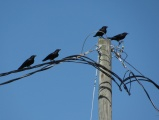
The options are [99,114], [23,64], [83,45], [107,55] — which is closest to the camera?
[99,114]

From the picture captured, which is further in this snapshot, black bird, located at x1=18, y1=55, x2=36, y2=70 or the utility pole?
black bird, located at x1=18, y1=55, x2=36, y2=70

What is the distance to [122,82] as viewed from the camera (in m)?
6.82

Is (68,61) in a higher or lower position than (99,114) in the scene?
higher

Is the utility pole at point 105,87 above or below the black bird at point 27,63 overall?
below

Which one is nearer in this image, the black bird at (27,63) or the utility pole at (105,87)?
the utility pole at (105,87)

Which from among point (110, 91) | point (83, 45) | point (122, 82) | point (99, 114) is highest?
point (83, 45)

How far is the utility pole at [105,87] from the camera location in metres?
5.87

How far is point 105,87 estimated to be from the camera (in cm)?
622

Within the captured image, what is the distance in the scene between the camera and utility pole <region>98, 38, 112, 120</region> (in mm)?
5871

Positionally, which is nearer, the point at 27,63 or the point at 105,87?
the point at 105,87

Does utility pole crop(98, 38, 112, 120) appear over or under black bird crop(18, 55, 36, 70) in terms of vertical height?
under

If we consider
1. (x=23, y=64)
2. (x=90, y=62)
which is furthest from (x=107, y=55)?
(x=23, y=64)

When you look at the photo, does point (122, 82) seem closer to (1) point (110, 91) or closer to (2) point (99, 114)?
(1) point (110, 91)

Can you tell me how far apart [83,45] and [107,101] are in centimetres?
229
